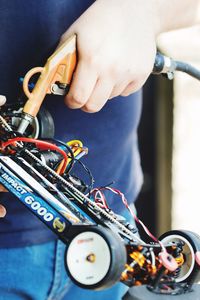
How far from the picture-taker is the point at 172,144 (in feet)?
7.05

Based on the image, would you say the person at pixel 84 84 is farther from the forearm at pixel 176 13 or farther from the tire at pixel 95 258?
the tire at pixel 95 258

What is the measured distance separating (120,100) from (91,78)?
24 centimetres

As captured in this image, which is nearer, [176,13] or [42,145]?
[42,145]

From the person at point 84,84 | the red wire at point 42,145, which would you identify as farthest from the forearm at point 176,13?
the red wire at point 42,145

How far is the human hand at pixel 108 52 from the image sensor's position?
2.02 ft

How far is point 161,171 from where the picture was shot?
220 centimetres

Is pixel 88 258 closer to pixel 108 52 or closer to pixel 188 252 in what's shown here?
pixel 188 252

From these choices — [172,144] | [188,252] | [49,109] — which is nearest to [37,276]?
[49,109]

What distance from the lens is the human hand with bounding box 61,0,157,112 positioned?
2.02 ft

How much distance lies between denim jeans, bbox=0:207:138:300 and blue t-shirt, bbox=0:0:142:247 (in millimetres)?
15

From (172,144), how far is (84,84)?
1559 millimetres

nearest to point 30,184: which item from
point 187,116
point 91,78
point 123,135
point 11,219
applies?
point 91,78

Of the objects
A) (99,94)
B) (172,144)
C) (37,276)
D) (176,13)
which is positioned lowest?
(37,276)

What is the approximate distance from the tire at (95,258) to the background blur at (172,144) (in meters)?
1.52
